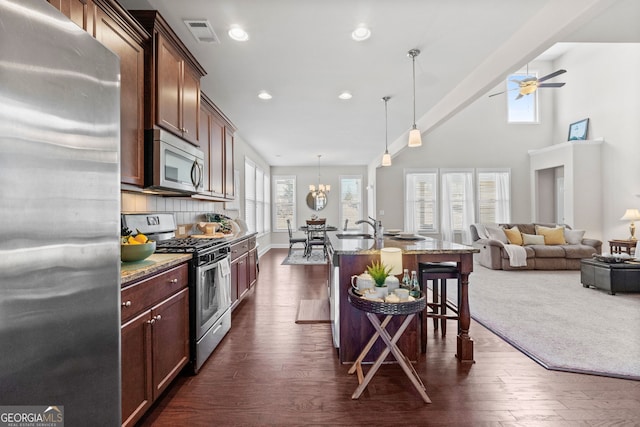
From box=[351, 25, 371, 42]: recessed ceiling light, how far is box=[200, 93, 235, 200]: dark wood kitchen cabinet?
1.69 m

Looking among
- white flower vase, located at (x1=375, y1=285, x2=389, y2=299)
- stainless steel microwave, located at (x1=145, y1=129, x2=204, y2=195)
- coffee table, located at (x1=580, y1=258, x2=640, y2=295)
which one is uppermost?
stainless steel microwave, located at (x1=145, y1=129, x2=204, y2=195)

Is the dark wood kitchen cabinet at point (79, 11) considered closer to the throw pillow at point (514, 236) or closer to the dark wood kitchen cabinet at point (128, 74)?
the dark wood kitchen cabinet at point (128, 74)

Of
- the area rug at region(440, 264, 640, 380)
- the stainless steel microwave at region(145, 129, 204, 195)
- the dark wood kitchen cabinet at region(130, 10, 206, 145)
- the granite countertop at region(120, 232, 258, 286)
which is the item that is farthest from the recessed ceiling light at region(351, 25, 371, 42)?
the area rug at region(440, 264, 640, 380)

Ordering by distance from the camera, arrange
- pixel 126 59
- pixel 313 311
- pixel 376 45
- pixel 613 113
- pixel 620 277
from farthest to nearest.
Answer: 1. pixel 613 113
2. pixel 620 277
3. pixel 313 311
4. pixel 376 45
5. pixel 126 59

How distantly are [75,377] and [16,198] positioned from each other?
529 mm

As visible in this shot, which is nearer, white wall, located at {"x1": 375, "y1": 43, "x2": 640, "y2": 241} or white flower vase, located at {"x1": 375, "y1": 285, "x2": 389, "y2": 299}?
white flower vase, located at {"x1": 375, "y1": 285, "x2": 389, "y2": 299}

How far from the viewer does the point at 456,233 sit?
8055 millimetres

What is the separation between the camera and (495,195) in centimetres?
822

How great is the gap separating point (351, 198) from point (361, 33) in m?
7.40

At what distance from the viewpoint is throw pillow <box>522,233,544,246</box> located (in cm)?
607

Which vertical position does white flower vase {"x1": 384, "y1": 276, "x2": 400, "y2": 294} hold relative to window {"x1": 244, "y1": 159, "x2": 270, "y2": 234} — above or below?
below

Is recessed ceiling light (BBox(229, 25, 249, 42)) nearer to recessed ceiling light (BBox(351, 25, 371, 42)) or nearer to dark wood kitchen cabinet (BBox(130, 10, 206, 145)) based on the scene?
dark wood kitchen cabinet (BBox(130, 10, 206, 145))

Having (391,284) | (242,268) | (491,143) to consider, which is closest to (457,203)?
(491,143)
